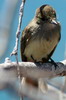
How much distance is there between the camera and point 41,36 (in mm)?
3309

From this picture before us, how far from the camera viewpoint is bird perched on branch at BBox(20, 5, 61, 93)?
3.31 meters

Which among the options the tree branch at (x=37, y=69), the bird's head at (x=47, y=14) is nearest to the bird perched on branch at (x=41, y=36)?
the bird's head at (x=47, y=14)

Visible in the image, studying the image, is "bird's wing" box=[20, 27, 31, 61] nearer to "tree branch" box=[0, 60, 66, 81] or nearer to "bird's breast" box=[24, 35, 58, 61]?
"bird's breast" box=[24, 35, 58, 61]

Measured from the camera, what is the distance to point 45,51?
3365mm

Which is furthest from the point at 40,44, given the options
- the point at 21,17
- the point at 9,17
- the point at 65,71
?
the point at 9,17

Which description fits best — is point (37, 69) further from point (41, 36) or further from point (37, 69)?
point (41, 36)

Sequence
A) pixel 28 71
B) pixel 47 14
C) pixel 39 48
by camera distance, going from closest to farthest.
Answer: pixel 28 71 → pixel 39 48 → pixel 47 14

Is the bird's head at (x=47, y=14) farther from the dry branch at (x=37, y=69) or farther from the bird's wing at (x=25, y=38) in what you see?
the dry branch at (x=37, y=69)

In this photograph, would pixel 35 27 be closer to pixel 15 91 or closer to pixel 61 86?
pixel 61 86

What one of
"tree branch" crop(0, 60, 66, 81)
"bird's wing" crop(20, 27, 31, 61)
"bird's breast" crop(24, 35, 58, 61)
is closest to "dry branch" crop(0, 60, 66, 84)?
"tree branch" crop(0, 60, 66, 81)

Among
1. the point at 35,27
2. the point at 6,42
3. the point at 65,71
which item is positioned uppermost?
the point at 6,42

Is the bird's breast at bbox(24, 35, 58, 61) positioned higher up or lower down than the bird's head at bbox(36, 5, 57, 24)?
lower down

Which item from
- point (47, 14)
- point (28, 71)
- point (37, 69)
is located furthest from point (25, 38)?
point (28, 71)

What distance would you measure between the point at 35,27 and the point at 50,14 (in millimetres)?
236
